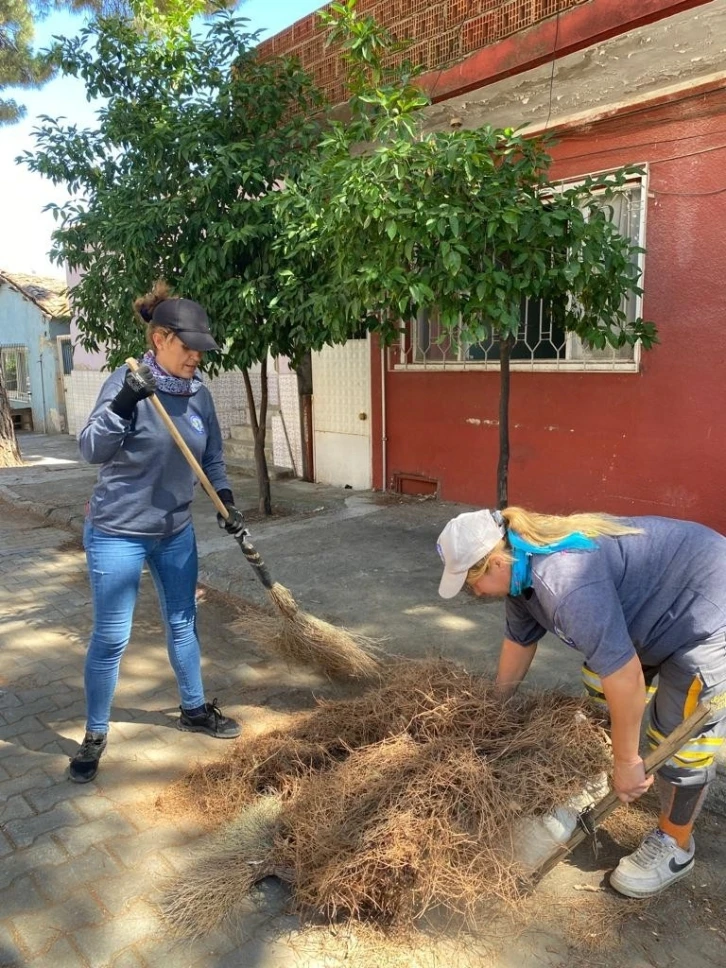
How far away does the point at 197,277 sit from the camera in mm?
5891

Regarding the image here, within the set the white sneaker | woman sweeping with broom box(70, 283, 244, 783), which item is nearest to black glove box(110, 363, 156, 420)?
woman sweeping with broom box(70, 283, 244, 783)

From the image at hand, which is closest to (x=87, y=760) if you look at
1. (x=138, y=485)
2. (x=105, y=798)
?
(x=105, y=798)

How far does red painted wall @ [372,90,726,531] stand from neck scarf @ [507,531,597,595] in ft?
11.4

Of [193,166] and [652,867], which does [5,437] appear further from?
[652,867]

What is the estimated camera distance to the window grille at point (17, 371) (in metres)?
20.0

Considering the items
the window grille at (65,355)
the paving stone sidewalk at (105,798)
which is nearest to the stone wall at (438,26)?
the paving stone sidewalk at (105,798)

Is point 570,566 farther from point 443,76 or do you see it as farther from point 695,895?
point 443,76

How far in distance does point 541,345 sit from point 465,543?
4550 mm

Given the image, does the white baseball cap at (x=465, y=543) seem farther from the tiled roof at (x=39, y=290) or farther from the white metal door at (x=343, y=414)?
the tiled roof at (x=39, y=290)

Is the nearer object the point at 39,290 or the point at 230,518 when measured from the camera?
the point at 230,518

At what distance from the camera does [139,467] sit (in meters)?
2.96

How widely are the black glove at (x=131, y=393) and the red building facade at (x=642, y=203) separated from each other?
394cm

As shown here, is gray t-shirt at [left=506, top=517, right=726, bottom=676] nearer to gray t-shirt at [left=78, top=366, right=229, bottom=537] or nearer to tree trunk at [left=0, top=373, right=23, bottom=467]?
gray t-shirt at [left=78, top=366, right=229, bottom=537]

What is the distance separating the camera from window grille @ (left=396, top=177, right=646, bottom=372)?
543 cm
